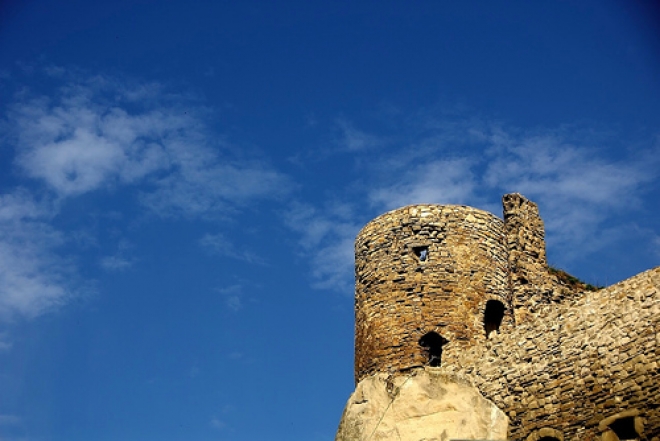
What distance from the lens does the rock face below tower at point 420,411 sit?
1670cm

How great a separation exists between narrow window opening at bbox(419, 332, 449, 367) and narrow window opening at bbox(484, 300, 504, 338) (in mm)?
1160

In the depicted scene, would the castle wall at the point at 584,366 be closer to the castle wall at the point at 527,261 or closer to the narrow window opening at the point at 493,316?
the narrow window opening at the point at 493,316

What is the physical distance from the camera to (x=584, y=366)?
15062mm

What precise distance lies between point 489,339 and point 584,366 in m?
2.80

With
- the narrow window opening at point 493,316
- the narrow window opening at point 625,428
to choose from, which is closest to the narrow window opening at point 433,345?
the narrow window opening at point 493,316

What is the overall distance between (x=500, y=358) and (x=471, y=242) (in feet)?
9.90

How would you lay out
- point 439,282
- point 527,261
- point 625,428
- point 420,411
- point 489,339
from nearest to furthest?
point 625,428
point 420,411
point 489,339
point 439,282
point 527,261

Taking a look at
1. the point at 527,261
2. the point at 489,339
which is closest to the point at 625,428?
the point at 489,339

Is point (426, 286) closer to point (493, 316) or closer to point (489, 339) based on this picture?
point (493, 316)

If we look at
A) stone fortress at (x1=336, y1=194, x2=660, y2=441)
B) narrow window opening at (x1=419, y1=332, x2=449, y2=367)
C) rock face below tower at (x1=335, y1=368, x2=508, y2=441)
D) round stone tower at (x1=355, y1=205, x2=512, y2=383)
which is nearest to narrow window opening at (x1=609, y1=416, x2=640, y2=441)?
stone fortress at (x1=336, y1=194, x2=660, y2=441)

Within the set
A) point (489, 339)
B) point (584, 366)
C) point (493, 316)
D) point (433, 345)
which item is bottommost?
point (584, 366)

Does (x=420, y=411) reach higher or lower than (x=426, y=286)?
lower

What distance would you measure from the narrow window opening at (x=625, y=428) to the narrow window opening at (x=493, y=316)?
16.5ft

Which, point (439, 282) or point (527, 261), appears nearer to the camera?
point (439, 282)
